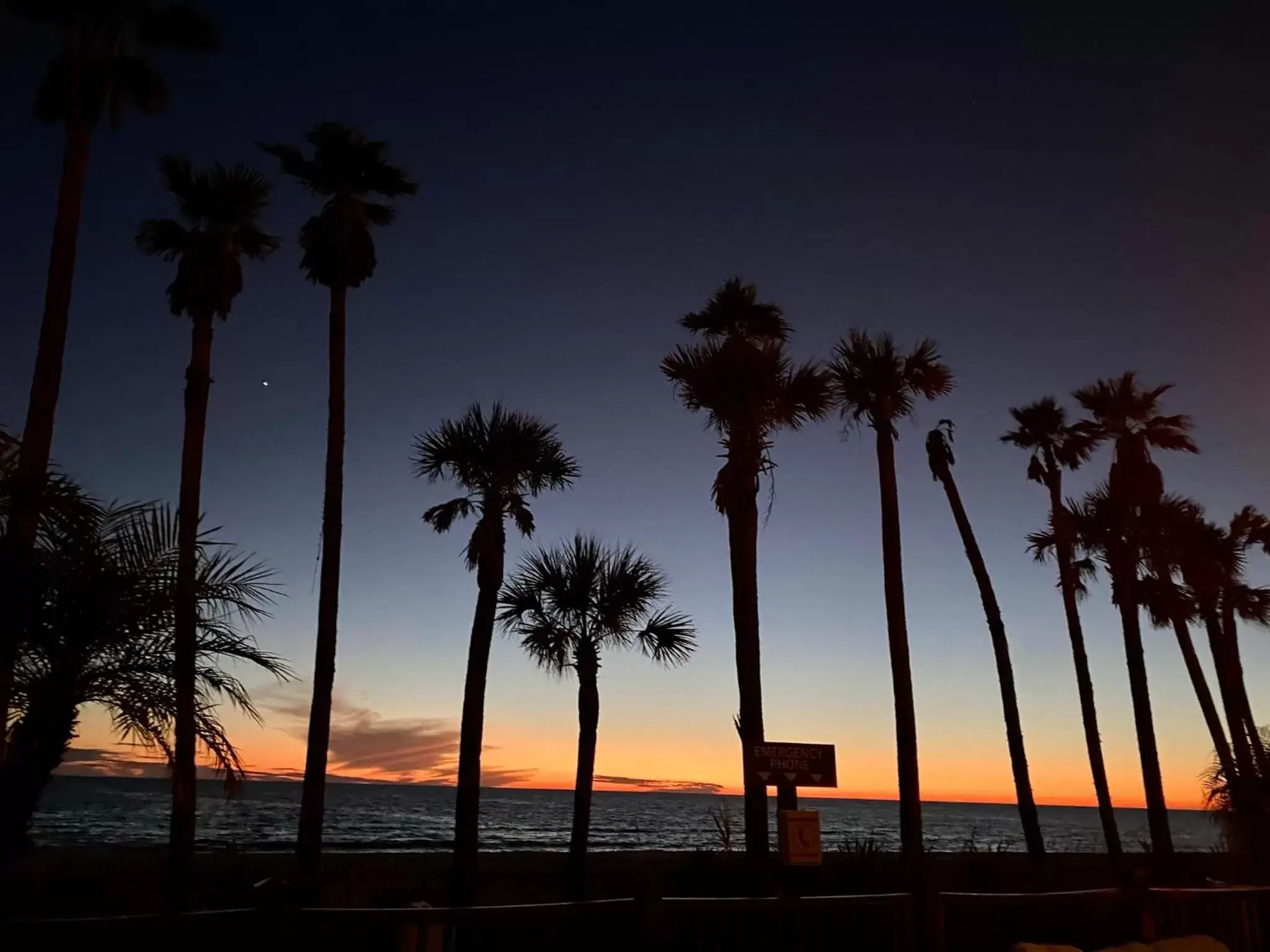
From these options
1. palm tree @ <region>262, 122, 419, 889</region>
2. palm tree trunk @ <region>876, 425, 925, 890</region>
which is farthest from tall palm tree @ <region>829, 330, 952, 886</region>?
palm tree @ <region>262, 122, 419, 889</region>

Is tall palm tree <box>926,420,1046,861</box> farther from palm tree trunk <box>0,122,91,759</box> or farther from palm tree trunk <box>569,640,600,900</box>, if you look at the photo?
palm tree trunk <box>0,122,91,759</box>

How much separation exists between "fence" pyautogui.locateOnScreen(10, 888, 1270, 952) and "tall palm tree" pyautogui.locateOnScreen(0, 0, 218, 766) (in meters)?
4.58

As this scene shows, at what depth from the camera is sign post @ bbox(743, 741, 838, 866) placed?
28.4ft

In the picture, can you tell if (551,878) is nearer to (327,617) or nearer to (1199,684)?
(327,617)

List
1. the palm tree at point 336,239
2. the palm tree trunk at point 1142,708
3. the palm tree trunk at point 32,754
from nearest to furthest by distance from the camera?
the palm tree trunk at point 32,754 → the palm tree at point 336,239 → the palm tree trunk at point 1142,708

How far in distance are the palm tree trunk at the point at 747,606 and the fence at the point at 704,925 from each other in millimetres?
7293

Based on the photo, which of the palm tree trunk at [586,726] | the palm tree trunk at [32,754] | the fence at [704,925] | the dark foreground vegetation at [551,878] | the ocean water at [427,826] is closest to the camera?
the fence at [704,925]

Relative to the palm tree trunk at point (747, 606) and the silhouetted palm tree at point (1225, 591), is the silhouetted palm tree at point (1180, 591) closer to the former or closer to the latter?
the silhouetted palm tree at point (1225, 591)

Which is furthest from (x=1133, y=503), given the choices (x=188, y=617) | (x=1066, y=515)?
(x=188, y=617)

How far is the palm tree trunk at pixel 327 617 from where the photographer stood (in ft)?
54.0

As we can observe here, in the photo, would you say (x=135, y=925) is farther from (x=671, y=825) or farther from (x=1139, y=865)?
(x=671, y=825)

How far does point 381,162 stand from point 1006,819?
17737 cm

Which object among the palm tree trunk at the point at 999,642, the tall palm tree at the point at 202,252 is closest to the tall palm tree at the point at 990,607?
the palm tree trunk at the point at 999,642

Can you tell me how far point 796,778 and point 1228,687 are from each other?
27166 mm
